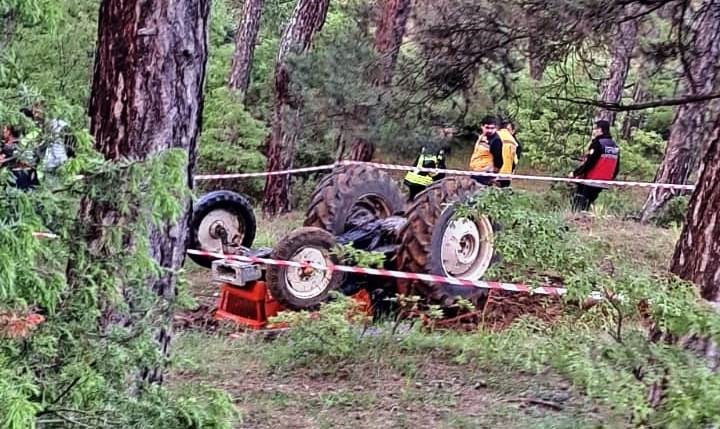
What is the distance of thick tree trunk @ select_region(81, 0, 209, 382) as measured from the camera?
3723mm

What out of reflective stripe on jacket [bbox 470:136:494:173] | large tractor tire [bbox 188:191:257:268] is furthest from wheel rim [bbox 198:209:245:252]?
reflective stripe on jacket [bbox 470:136:494:173]

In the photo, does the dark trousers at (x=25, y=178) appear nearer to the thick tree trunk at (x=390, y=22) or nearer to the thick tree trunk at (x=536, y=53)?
the thick tree trunk at (x=536, y=53)

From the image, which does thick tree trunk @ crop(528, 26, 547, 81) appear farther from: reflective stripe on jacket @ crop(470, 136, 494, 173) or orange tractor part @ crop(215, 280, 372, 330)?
reflective stripe on jacket @ crop(470, 136, 494, 173)

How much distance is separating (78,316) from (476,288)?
5.24 meters

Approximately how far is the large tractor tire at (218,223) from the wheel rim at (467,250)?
6.21 ft

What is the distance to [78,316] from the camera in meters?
2.47

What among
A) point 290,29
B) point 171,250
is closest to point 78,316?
point 171,250

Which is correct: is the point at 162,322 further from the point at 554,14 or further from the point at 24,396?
the point at 554,14

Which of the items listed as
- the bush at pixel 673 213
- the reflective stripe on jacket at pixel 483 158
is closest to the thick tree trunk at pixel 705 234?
the reflective stripe on jacket at pixel 483 158

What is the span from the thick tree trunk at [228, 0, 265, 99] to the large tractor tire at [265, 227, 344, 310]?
38.0 feet

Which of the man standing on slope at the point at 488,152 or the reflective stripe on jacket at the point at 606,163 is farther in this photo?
the reflective stripe on jacket at the point at 606,163

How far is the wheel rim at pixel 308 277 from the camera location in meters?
6.75

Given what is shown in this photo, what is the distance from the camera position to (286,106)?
1284 cm

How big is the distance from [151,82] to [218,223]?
163 inches
